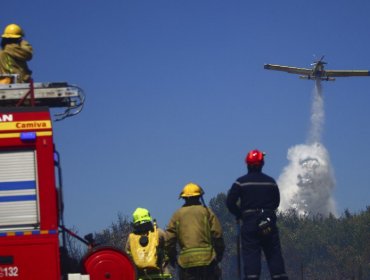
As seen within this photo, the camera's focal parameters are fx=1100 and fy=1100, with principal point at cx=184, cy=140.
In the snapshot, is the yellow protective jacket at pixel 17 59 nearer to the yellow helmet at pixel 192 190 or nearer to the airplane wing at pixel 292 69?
the yellow helmet at pixel 192 190

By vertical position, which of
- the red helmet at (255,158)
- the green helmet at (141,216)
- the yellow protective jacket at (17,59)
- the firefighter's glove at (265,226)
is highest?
the yellow protective jacket at (17,59)

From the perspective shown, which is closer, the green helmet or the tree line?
the green helmet

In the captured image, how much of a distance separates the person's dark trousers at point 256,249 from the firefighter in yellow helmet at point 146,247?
1.43 m

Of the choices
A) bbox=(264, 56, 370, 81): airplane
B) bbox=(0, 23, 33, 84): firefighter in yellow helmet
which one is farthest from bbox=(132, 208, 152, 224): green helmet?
bbox=(264, 56, 370, 81): airplane

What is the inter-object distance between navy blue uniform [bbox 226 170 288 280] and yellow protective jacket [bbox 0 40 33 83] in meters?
3.23

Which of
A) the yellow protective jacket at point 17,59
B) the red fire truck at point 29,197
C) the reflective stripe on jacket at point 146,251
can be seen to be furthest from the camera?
the reflective stripe on jacket at point 146,251

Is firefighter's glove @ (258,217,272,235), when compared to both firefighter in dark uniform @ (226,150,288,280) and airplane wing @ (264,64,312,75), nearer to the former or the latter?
firefighter in dark uniform @ (226,150,288,280)

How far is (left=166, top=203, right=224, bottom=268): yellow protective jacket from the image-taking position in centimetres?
1490

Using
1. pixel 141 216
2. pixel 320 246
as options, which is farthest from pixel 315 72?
pixel 141 216

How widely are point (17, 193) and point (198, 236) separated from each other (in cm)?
339

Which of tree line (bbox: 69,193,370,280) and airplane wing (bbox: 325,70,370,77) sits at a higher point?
airplane wing (bbox: 325,70,370,77)

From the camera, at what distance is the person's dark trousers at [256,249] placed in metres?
14.9

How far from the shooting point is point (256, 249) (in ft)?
49.2

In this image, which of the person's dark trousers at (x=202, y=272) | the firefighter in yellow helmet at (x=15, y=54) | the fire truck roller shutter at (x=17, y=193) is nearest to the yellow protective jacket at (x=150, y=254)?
the person's dark trousers at (x=202, y=272)
